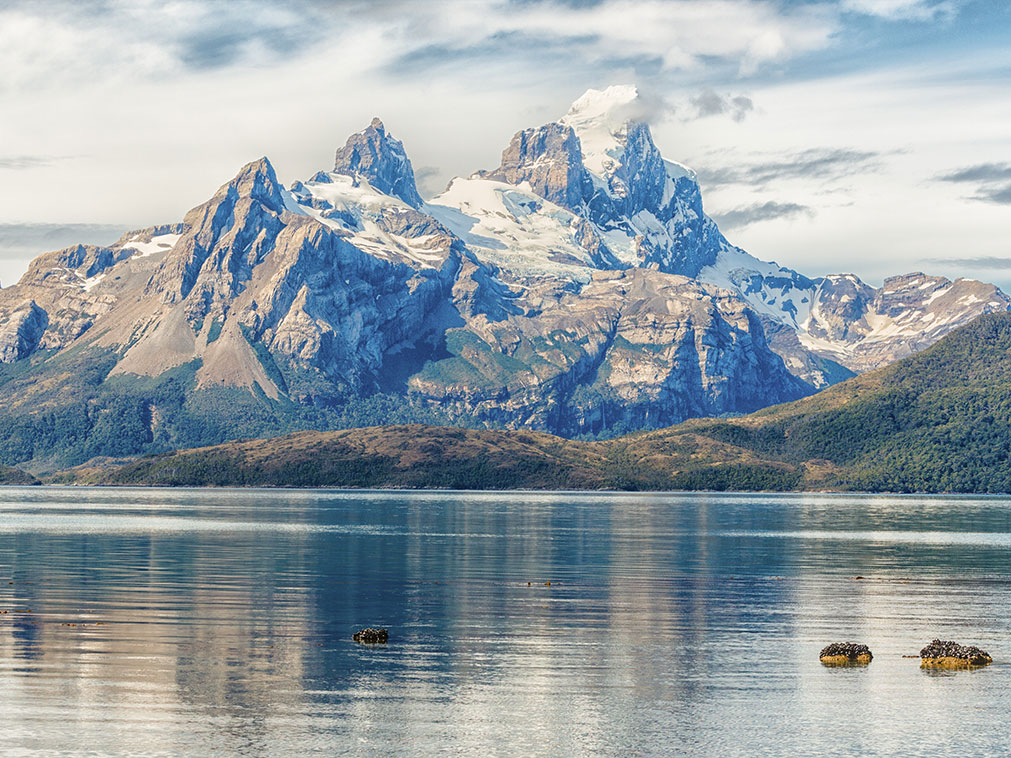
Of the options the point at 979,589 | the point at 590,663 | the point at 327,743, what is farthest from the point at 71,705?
the point at 979,589

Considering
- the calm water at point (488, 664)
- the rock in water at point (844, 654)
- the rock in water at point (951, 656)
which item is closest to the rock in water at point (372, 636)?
the calm water at point (488, 664)

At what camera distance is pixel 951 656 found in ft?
261

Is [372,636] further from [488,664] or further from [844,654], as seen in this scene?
[844,654]

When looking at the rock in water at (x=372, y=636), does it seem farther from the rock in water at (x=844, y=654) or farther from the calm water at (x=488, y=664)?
the rock in water at (x=844, y=654)

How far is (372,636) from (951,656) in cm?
3527

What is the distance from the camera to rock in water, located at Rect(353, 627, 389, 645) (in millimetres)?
85312

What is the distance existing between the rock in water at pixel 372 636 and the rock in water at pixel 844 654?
1068 inches

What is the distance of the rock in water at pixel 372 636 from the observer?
85312 millimetres

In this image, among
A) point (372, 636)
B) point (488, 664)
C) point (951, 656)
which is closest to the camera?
point (488, 664)

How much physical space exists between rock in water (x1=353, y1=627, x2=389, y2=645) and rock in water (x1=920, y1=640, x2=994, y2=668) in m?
32.9

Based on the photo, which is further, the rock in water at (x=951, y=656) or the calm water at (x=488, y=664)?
the rock in water at (x=951, y=656)

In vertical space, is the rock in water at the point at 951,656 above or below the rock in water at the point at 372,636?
below

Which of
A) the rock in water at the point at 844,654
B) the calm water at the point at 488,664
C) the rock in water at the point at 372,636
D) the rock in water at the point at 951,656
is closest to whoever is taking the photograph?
the calm water at the point at 488,664

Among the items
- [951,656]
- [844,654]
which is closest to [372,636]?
[844,654]
